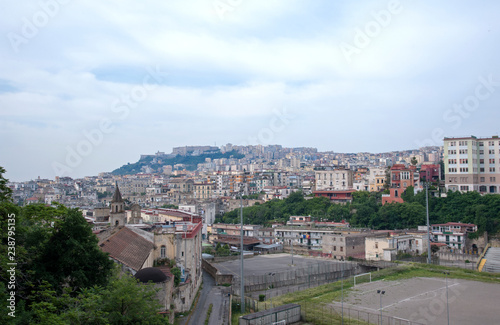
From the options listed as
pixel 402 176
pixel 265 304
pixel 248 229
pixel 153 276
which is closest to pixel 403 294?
pixel 265 304

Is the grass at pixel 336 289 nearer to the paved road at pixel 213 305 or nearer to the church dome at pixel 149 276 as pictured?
the paved road at pixel 213 305

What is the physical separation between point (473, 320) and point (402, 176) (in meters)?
38.3

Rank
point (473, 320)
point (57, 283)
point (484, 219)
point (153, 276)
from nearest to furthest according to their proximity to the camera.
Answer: point (57, 283)
point (153, 276)
point (473, 320)
point (484, 219)

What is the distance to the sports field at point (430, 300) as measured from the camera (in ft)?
75.2

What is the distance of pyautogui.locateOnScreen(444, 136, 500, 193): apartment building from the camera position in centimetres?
5484

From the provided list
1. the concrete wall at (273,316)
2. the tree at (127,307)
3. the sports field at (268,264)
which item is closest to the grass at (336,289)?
the concrete wall at (273,316)

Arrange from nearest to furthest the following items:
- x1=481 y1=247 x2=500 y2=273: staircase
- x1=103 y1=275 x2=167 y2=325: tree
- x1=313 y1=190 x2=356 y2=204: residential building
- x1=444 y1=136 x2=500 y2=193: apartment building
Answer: x1=103 y1=275 x2=167 y2=325: tree → x1=481 y1=247 x2=500 y2=273: staircase → x1=444 y1=136 x2=500 y2=193: apartment building → x1=313 y1=190 x2=356 y2=204: residential building

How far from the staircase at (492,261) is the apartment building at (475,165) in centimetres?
1252

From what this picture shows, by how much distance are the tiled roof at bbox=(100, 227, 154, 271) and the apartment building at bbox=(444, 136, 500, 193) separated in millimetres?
44672

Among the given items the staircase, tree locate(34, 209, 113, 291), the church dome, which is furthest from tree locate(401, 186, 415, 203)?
tree locate(34, 209, 113, 291)

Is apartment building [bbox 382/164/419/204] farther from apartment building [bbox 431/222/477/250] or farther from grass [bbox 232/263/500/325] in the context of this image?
grass [bbox 232/263/500/325]

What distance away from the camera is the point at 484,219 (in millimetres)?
47250

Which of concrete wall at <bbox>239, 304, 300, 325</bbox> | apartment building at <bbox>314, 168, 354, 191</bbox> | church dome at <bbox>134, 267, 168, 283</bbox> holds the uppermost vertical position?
apartment building at <bbox>314, 168, 354, 191</bbox>

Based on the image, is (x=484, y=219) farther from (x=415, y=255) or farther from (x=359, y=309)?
(x=359, y=309)
